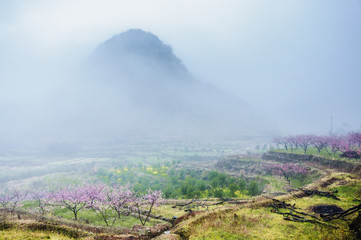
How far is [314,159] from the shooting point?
222 feet

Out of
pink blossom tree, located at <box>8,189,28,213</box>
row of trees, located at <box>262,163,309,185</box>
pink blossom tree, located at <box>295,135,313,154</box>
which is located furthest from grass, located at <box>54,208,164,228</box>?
pink blossom tree, located at <box>295,135,313,154</box>

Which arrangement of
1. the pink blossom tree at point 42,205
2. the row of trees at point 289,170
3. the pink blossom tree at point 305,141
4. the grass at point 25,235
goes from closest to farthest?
the grass at point 25,235 → the pink blossom tree at point 42,205 → the row of trees at point 289,170 → the pink blossom tree at point 305,141

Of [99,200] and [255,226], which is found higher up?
[255,226]

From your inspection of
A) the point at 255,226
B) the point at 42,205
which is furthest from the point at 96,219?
the point at 255,226

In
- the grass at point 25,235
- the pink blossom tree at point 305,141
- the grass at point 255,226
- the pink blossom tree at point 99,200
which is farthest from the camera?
the pink blossom tree at point 305,141

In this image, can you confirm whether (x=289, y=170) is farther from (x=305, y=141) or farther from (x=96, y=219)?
(x=96, y=219)

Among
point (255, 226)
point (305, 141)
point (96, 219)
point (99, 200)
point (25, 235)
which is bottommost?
point (96, 219)

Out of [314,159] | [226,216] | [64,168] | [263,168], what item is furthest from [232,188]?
[64,168]

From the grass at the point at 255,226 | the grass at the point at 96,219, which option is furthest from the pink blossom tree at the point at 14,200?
the grass at the point at 255,226

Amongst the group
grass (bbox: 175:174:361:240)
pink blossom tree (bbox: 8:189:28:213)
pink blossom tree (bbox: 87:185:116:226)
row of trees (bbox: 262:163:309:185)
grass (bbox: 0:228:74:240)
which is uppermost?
grass (bbox: 0:228:74:240)

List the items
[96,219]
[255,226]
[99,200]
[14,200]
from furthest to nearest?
1. [14,200]
2. [96,219]
3. [99,200]
4. [255,226]

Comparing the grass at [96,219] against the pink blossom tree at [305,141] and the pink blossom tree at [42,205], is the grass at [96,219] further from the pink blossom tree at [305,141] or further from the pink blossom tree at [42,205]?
the pink blossom tree at [305,141]

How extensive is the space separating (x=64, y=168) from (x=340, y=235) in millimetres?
182608

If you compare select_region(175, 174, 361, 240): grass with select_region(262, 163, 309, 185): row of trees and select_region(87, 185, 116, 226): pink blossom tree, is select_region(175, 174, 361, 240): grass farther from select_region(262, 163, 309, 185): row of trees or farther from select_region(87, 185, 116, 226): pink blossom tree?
select_region(262, 163, 309, 185): row of trees
